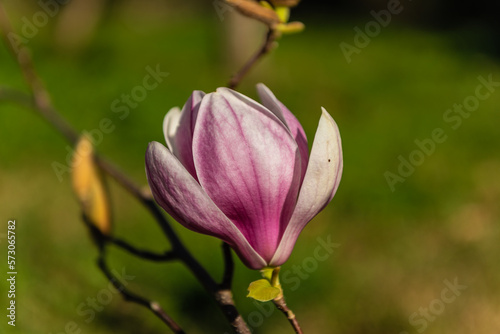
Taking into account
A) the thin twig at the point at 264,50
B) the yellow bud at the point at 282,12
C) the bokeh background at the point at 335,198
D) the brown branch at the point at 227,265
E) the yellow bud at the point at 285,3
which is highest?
the yellow bud at the point at 285,3

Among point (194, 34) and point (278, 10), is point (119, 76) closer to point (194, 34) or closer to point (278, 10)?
point (194, 34)

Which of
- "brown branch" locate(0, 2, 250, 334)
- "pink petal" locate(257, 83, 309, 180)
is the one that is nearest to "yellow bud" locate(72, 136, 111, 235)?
"brown branch" locate(0, 2, 250, 334)

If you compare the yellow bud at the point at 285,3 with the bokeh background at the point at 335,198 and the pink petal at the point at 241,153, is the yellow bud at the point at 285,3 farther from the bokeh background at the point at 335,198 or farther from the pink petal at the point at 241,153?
the bokeh background at the point at 335,198

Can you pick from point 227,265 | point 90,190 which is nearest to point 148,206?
point 90,190

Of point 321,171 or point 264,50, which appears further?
point 264,50

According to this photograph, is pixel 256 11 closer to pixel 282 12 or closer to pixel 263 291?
pixel 282 12

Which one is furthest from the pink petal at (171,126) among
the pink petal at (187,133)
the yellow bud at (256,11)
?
the yellow bud at (256,11)

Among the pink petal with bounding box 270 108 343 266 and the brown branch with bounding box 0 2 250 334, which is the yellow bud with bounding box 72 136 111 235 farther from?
the pink petal with bounding box 270 108 343 266
